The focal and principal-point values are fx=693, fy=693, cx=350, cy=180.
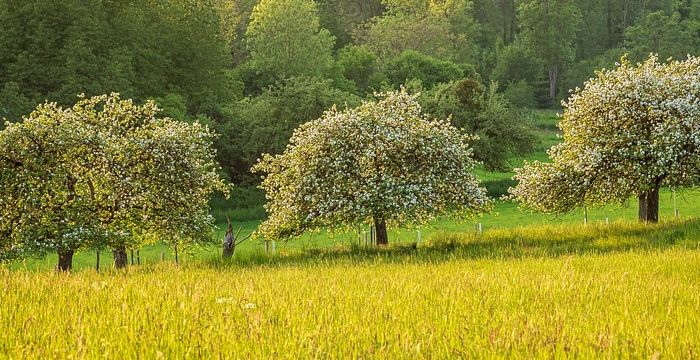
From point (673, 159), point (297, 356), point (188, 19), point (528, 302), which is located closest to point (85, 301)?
point (297, 356)

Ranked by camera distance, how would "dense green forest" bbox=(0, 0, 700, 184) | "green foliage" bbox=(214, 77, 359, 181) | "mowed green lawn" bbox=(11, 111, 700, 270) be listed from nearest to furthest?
"mowed green lawn" bbox=(11, 111, 700, 270)
"dense green forest" bbox=(0, 0, 700, 184)
"green foliage" bbox=(214, 77, 359, 181)

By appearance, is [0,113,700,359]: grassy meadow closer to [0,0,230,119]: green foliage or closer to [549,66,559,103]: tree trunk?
[0,0,230,119]: green foliage

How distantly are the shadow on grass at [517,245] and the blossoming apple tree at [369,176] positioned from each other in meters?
1.34

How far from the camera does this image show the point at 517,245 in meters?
25.3

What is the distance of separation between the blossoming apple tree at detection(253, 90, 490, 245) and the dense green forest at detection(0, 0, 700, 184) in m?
27.5

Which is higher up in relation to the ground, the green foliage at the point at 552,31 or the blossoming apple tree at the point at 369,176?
the green foliage at the point at 552,31

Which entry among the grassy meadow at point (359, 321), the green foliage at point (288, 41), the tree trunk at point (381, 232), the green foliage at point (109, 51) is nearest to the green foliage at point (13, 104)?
the green foliage at point (109, 51)

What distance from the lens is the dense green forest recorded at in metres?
57.2

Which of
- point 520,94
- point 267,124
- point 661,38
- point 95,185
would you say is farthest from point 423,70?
point 95,185

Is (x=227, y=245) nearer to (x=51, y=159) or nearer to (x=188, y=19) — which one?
(x=51, y=159)

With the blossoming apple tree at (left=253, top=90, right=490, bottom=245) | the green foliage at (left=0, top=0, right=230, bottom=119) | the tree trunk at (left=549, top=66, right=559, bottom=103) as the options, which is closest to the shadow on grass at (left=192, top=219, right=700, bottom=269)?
the blossoming apple tree at (left=253, top=90, right=490, bottom=245)

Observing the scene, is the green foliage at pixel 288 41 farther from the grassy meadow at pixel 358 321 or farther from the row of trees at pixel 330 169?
the grassy meadow at pixel 358 321

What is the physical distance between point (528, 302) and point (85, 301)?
521 centimetres

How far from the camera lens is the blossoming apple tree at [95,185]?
22484 mm
